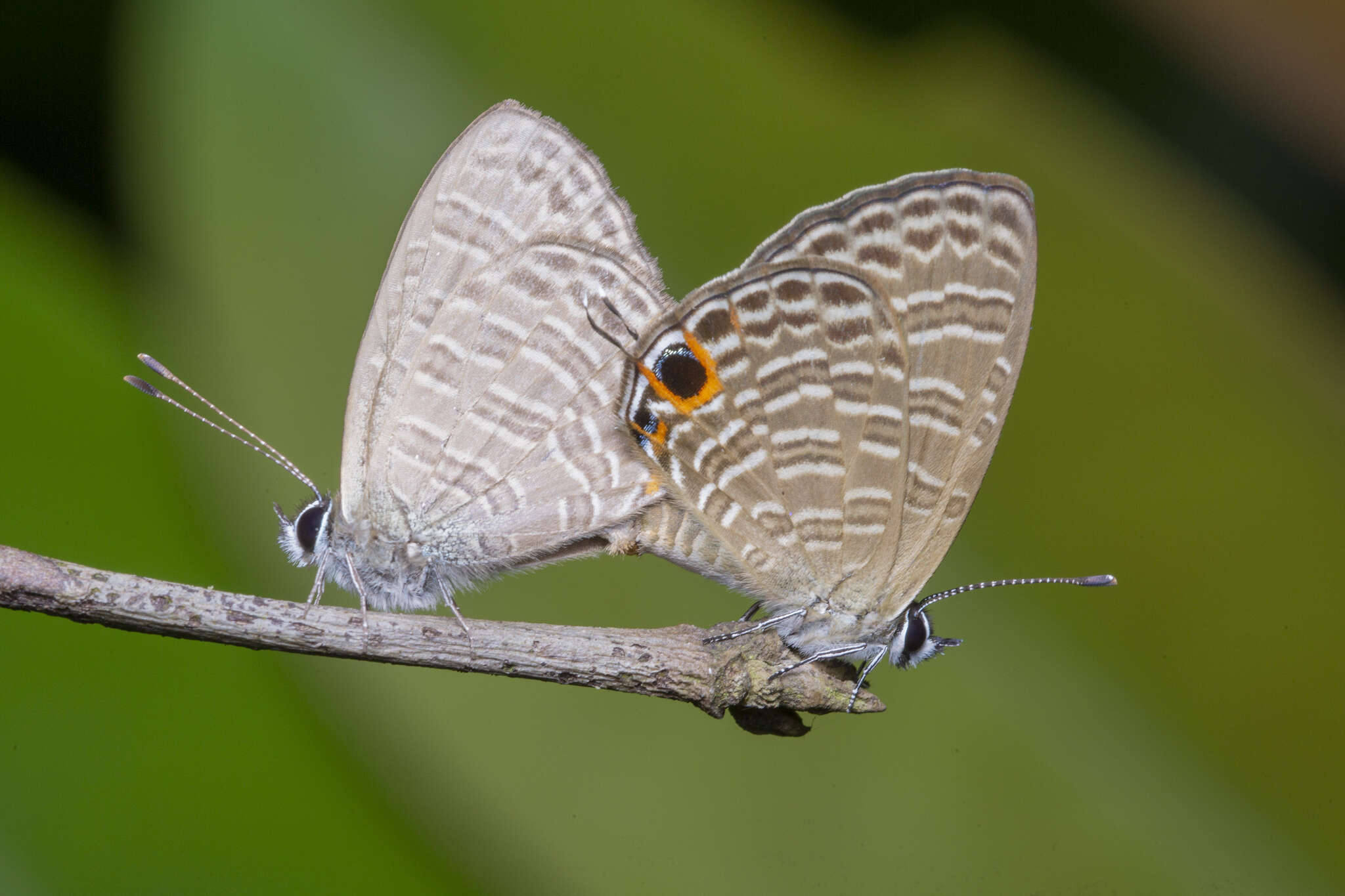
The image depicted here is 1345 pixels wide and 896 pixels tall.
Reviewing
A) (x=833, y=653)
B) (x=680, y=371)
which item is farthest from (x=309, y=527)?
(x=833, y=653)

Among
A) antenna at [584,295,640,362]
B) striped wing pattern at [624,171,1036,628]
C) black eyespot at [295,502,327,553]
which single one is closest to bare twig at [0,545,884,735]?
striped wing pattern at [624,171,1036,628]

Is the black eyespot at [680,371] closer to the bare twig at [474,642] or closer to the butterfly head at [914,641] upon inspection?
the bare twig at [474,642]

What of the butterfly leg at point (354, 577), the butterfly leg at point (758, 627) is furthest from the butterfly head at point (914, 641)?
the butterfly leg at point (354, 577)

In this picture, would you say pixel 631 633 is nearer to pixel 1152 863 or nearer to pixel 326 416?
pixel 326 416

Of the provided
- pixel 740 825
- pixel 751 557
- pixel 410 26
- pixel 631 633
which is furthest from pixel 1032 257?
pixel 410 26

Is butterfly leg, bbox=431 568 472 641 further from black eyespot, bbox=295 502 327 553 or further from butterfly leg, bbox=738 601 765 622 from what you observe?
butterfly leg, bbox=738 601 765 622

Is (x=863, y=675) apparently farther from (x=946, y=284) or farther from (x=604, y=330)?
(x=604, y=330)
